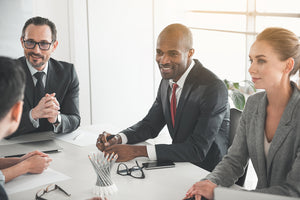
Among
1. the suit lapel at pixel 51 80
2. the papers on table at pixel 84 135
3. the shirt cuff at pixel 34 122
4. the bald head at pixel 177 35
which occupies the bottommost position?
the papers on table at pixel 84 135

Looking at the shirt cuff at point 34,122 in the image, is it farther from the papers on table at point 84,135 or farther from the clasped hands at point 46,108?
the papers on table at point 84,135

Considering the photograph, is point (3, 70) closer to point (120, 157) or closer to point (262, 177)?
point (120, 157)

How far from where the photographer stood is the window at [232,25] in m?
3.81

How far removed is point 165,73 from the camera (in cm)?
272

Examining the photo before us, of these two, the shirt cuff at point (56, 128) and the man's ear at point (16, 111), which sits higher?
the man's ear at point (16, 111)

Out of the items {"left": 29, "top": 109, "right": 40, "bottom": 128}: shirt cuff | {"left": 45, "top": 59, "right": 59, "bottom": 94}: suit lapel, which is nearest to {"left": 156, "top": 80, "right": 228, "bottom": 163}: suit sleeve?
{"left": 29, "top": 109, "right": 40, "bottom": 128}: shirt cuff

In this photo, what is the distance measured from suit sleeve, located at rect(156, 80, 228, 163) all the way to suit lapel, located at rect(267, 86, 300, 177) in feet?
1.62

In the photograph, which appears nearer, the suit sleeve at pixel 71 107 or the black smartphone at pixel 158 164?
the black smartphone at pixel 158 164

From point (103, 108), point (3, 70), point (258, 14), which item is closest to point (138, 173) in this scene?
point (3, 70)

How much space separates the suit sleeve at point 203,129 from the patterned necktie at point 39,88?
1.08 meters

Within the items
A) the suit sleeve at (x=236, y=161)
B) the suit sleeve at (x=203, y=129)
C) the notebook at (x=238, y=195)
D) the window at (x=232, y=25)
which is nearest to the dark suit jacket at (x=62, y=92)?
the suit sleeve at (x=203, y=129)

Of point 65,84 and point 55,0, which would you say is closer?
point 65,84

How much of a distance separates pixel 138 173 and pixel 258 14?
2571mm

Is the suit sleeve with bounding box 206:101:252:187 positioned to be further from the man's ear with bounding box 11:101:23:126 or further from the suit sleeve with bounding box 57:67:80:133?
the suit sleeve with bounding box 57:67:80:133
